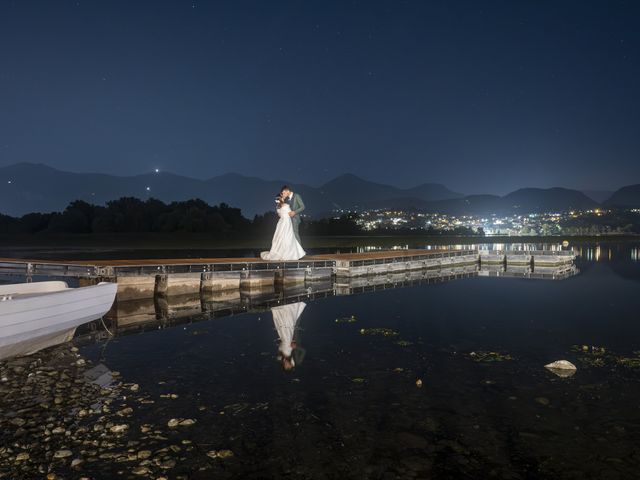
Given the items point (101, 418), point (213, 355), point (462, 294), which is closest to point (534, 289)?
point (462, 294)

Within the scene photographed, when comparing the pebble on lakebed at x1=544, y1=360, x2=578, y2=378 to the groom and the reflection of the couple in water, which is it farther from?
the groom

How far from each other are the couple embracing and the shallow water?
12143 mm

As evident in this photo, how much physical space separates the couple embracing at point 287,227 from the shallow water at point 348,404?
12143mm

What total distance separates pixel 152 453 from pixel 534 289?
113 ft

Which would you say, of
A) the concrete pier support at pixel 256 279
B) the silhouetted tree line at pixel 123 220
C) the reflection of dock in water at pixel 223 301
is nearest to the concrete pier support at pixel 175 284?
the reflection of dock in water at pixel 223 301

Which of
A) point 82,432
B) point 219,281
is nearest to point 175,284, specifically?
point 219,281

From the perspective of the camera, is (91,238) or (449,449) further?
(91,238)

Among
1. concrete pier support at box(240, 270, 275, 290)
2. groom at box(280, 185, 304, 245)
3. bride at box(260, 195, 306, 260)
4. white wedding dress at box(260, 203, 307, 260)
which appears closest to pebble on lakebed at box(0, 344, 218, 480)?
concrete pier support at box(240, 270, 275, 290)

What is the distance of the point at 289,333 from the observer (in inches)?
792

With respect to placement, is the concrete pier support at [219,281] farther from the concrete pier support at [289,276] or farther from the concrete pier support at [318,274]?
the concrete pier support at [318,274]

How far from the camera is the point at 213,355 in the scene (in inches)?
642

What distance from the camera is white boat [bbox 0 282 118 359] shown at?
45.7 feet

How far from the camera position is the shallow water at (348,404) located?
8.60 metres

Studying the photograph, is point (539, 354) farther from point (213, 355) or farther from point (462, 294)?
point (462, 294)
